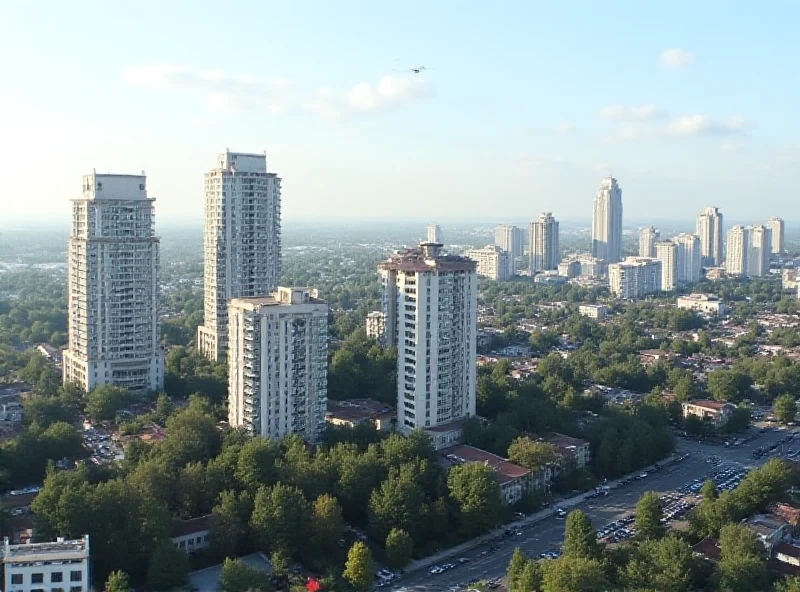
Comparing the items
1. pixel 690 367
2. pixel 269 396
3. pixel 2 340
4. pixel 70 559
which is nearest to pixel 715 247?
pixel 690 367

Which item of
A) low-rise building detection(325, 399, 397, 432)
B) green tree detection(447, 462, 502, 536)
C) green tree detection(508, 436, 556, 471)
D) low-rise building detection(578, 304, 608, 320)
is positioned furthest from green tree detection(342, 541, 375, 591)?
low-rise building detection(578, 304, 608, 320)

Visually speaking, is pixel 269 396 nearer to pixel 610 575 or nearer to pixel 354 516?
pixel 354 516

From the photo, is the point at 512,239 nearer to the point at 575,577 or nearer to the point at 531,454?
the point at 531,454

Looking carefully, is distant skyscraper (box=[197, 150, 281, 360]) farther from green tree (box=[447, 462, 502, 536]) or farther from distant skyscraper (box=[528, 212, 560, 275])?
distant skyscraper (box=[528, 212, 560, 275])

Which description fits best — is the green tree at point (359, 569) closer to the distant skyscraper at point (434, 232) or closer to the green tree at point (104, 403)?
the green tree at point (104, 403)

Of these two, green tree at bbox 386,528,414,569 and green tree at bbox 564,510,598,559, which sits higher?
green tree at bbox 564,510,598,559

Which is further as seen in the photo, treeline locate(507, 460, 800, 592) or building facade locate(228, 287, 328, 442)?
building facade locate(228, 287, 328, 442)

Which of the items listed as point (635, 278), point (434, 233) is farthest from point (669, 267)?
point (434, 233)
